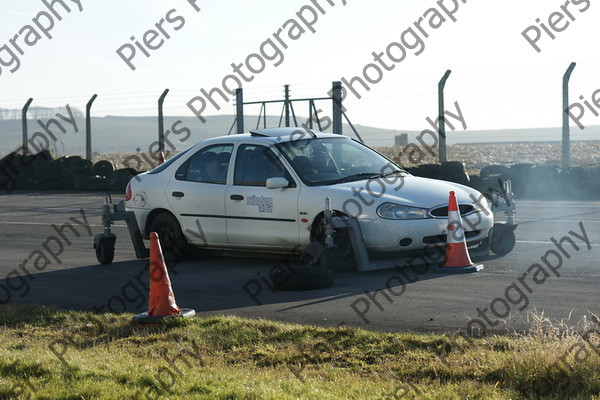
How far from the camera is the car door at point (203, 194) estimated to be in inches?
437

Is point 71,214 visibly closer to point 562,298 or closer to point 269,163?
point 269,163

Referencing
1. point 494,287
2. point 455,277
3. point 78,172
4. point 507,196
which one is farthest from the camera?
point 78,172

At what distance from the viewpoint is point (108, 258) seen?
11664mm

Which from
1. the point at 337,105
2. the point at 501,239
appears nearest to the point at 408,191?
the point at 501,239

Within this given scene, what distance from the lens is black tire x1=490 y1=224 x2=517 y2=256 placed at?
36.6 feet

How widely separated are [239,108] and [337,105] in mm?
3035

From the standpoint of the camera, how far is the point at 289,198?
10.5 metres

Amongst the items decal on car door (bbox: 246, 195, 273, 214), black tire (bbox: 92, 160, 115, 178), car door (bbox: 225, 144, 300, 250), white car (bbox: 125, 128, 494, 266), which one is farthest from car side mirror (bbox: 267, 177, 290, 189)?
black tire (bbox: 92, 160, 115, 178)

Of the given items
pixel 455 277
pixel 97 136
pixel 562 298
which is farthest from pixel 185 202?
pixel 97 136

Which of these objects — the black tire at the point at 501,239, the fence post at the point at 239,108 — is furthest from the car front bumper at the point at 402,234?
the fence post at the point at 239,108

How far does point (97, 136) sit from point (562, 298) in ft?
492

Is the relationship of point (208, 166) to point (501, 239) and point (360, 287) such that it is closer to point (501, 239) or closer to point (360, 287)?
point (360, 287)

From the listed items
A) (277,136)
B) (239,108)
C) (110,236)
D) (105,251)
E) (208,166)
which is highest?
(239,108)

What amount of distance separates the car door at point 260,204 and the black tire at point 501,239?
8.17 ft
